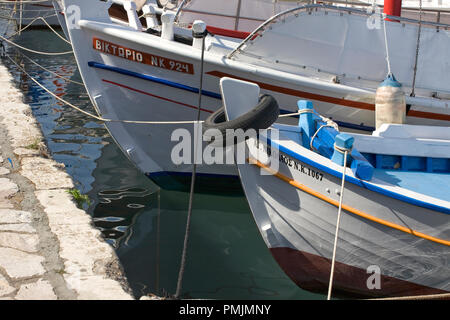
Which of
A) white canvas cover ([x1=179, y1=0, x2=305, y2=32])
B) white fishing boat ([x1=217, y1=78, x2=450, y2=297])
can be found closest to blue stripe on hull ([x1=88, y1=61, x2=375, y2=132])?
white fishing boat ([x1=217, y1=78, x2=450, y2=297])

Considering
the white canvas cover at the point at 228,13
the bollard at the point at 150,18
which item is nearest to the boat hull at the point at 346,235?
the bollard at the point at 150,18

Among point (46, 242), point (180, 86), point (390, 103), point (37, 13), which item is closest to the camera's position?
point (46, 242)

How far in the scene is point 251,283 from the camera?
5.61 m

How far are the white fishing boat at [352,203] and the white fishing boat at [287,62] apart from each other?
1.17 meters

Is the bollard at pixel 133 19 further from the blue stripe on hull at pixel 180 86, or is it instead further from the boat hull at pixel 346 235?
the boat hull at pixel 346 235

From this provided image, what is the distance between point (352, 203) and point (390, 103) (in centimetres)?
195

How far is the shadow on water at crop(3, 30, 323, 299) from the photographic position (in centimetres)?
556

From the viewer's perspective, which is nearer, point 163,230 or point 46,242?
point 46,242

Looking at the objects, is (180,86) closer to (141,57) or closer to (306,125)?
(141,57)

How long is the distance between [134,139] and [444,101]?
3.66 metres

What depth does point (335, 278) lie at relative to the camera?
5.54 m

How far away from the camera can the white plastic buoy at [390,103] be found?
652cm

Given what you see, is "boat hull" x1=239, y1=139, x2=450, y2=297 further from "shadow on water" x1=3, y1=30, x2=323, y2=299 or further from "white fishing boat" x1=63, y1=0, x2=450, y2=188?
"white fishing boat" x1=63, y1=0, x2=450, y2=188

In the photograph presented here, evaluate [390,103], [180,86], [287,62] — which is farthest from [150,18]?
[390,103]
